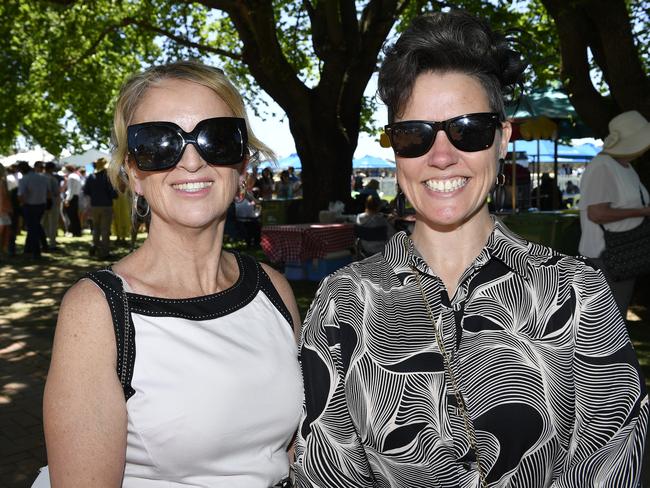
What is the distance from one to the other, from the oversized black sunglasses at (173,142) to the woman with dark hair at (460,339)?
0.54 metres

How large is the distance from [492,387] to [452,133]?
71cm

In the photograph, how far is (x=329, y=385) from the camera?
195 centimetres

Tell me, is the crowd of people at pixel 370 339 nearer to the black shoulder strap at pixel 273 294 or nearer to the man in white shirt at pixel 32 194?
the black shoulder strap at pixel 273 294

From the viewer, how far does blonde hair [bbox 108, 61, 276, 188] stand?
7.12 ft

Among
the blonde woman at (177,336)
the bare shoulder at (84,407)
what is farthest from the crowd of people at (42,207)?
the bare shoulder at (84,407)

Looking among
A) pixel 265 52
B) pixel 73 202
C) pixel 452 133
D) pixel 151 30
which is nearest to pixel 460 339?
pixel 452 133

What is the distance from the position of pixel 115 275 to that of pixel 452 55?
116 centimetres

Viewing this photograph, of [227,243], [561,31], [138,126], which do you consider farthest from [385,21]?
[138,126]

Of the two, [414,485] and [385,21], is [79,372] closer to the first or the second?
[414,485]

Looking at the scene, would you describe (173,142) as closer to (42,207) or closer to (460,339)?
(460,339)

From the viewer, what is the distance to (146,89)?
85.3 inches

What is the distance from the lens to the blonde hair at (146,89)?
2171 mm

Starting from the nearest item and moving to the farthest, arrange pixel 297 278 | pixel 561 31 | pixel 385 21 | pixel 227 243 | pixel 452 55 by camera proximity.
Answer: pixel 452 55 < pixel 561 31 < pixel 297 278 < pixel 385 21 < pixel 227 243

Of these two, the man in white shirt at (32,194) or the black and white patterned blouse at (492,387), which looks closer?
the black and white patterned blouse at (492,387)
